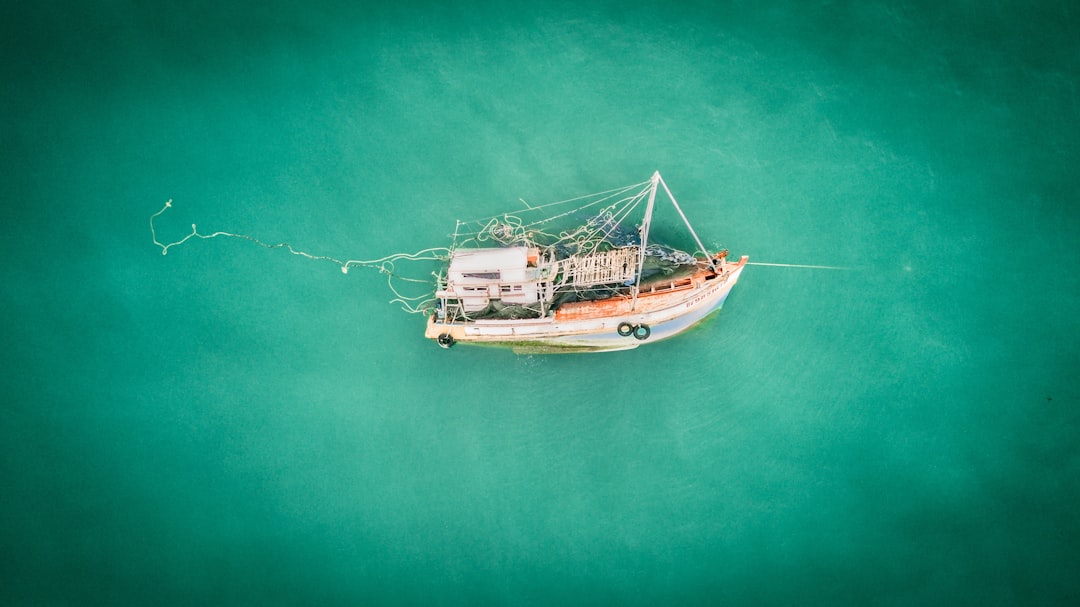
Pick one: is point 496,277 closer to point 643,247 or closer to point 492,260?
point 492,260

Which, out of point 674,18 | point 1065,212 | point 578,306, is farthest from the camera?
point 674,18

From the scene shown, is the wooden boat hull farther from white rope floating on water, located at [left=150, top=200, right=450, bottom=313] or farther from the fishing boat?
white rope floating on water, located at [left=150, top=200, right=450, bottom=313]

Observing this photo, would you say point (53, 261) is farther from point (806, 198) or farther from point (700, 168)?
point (806, 198)

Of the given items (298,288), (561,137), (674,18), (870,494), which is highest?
(674,18)

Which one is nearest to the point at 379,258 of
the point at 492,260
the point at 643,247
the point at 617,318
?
the point at 492,260

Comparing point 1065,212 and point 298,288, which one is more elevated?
point 1065,212

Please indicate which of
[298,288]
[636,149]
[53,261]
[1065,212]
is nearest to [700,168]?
[636,149]

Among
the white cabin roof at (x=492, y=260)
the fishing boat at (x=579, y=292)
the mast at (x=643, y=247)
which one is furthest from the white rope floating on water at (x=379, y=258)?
the mast at (x=643, y=247)
